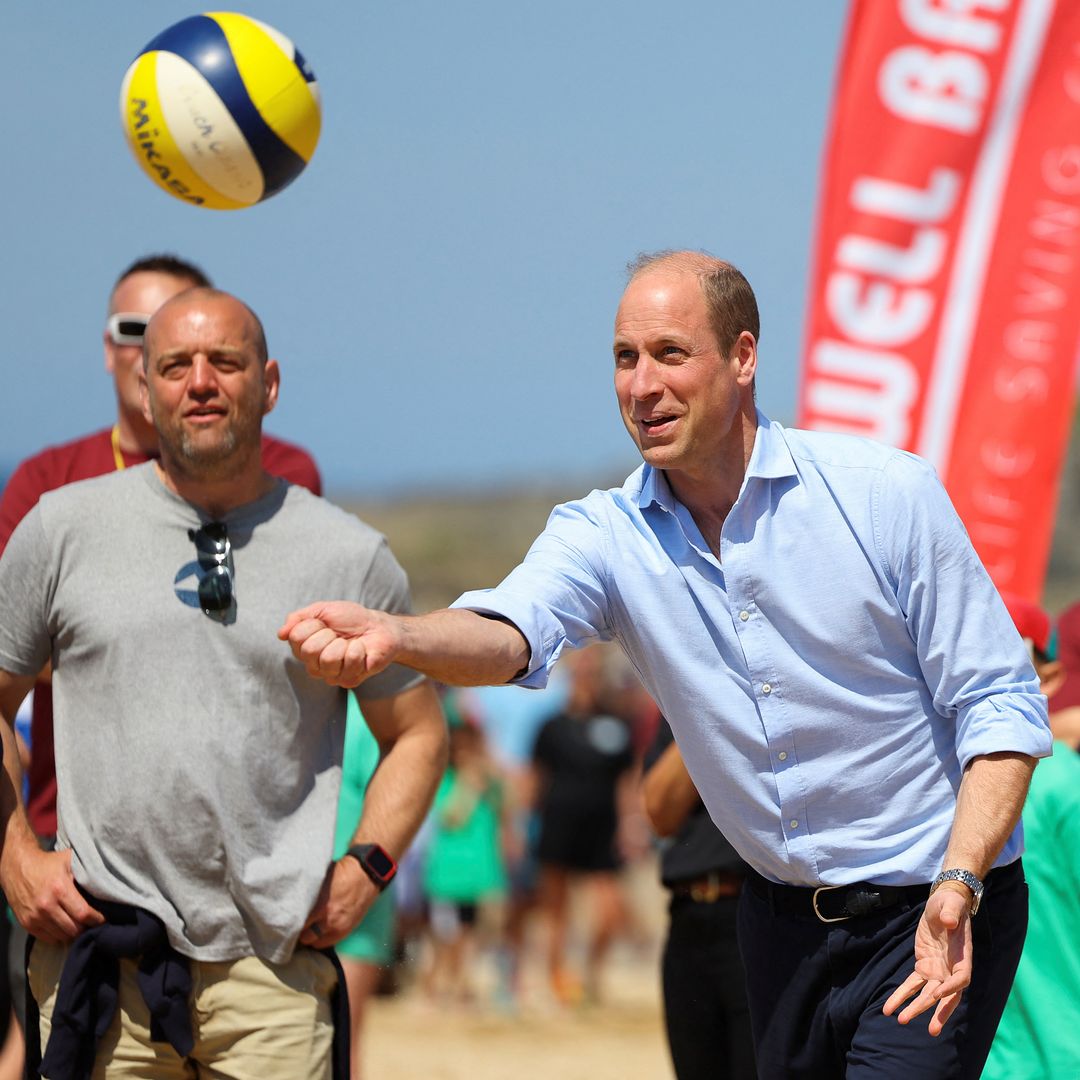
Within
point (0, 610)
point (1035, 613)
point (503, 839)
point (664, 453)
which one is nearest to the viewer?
point (664, 453)

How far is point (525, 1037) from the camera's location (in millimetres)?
10547

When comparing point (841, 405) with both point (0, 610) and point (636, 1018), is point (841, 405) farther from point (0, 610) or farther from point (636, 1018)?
point (636, 1018)

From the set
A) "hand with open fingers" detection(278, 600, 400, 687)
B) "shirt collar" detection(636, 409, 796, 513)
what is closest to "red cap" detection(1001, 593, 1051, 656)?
"shirt collar" detection(636, 409, 796, 513)

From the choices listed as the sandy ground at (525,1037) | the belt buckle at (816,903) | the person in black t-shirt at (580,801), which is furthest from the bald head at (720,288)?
the person in black t-shirt at (580,801)

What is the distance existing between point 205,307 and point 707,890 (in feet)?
7.49

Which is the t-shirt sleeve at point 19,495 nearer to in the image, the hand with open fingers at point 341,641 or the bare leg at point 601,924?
the hand with open fingers at point 341,641

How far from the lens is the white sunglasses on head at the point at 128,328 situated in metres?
5.12

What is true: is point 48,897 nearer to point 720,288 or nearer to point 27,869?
point 27,869

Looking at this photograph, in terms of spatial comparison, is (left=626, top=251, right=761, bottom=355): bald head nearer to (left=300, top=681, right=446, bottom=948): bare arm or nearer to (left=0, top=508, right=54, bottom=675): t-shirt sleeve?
(left=300, top=681, right=446, bottom=948): bare arm

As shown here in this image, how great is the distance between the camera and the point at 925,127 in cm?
743

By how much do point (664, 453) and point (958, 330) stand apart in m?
4.28

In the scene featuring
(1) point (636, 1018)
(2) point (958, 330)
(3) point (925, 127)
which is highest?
(3) point (925, 127)

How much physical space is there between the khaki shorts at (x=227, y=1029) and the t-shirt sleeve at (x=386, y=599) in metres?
0.72

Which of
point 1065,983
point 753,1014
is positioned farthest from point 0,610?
point 1065,983
